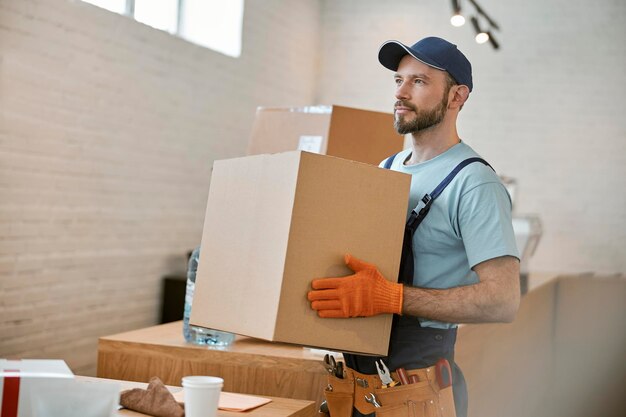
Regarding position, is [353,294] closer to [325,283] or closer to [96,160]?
[325,283]

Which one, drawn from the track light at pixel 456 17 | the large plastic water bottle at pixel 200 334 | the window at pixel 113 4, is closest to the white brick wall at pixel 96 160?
the window at pixel 113 4

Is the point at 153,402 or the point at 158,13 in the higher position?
the point at 158,13

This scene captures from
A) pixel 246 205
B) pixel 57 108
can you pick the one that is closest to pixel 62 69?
pixel 57 108

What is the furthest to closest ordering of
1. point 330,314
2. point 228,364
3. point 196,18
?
point 196,18
point 228,364
point 330,314

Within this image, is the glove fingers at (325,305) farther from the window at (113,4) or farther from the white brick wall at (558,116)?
the white brick wall at (558,116)

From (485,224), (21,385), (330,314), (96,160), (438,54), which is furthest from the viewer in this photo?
(96,160)

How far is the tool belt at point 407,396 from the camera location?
1.86 metres

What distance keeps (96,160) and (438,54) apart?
318 centimetres

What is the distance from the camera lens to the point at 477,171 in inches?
73.4

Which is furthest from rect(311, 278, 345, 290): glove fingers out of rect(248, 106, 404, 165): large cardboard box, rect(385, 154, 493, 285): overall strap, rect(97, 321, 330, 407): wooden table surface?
rect(248, 106, 404, 165): large cardboard box

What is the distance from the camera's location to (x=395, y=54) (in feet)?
6.70

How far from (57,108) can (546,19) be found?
4498 mm

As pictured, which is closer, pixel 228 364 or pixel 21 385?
pixel 21 385

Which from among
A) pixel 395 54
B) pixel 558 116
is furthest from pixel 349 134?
pixel 558 116
